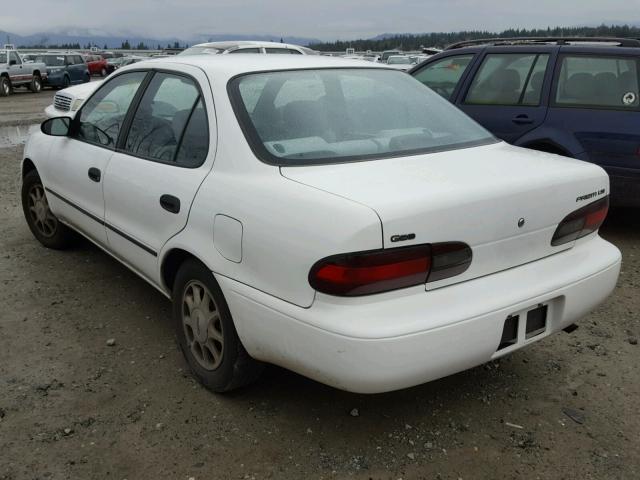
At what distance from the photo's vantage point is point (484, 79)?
6312 millimetres

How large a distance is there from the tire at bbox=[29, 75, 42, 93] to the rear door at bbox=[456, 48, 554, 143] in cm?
2366

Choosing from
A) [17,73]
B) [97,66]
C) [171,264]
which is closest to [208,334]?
[171,264]

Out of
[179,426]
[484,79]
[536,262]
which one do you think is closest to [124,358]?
[179,426]

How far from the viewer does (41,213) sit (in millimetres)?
5121

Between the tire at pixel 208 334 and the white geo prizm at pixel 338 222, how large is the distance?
0.03 feet

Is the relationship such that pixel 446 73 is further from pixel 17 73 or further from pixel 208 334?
pixel 17 73

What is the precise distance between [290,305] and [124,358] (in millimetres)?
1493

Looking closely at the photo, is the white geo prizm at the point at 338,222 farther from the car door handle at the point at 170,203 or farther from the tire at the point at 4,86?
the tire at the point at 4,86

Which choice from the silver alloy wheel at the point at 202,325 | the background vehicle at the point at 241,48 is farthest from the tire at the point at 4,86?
the silver alloy wheel at the point at 202,325

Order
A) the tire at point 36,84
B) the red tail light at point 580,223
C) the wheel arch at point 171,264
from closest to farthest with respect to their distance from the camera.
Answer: the red tail light at point 580,223, the wheel arch at point 171,264, the tire at point 36,84

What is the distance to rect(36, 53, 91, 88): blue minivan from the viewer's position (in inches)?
1075

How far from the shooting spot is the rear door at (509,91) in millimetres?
5875

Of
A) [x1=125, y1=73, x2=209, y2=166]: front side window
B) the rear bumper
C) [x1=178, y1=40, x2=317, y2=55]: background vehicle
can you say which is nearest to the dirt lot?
the rear bumper

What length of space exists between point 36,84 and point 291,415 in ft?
87.0
